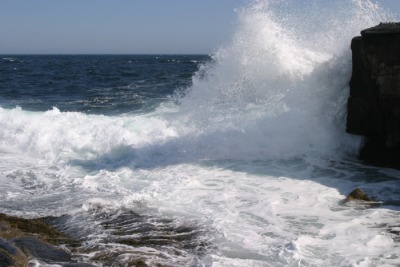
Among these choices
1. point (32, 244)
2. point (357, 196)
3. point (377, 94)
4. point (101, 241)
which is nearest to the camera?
point (32, 244)

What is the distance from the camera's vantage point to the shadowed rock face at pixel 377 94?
8.55 m

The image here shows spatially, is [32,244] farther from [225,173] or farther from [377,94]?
[377,94]

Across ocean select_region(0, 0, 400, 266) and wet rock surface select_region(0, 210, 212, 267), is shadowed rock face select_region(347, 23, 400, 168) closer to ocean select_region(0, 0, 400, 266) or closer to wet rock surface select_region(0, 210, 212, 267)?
ocean select_region(0, 0, 400, 266)

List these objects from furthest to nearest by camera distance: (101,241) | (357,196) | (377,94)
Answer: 1. (377,94)
2. (357,196)
3. (101,241)

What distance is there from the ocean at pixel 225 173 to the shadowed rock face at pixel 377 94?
0.40 metres

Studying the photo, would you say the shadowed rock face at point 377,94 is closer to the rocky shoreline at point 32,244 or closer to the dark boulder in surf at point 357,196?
the dark boulder in surf at point 357,196

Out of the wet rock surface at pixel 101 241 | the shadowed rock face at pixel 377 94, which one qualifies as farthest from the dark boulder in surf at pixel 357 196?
the wet rock surface at pixel 101 241

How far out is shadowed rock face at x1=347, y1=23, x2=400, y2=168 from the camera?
855 cm

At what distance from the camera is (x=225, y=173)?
8938mm

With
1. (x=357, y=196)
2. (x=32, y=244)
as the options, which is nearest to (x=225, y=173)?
(x=357, y=196)

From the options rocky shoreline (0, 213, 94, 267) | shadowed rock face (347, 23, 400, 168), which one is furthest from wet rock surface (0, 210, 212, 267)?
shadowed rock face (347, 23, 400, 168)

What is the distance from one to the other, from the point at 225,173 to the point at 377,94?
307 centimetres

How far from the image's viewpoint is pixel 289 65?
37.8 feet

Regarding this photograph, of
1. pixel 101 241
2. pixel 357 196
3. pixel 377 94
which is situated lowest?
pixel 101 241
